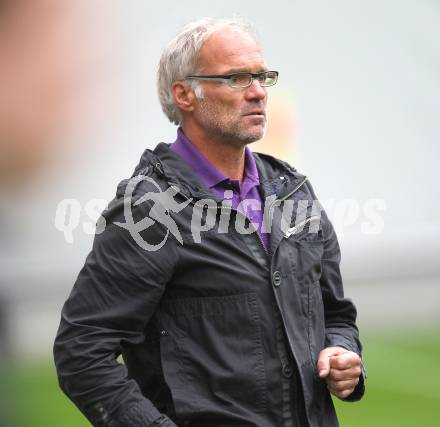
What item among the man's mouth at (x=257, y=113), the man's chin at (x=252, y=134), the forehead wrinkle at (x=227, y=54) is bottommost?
the man's chin at (x=252, y=134)

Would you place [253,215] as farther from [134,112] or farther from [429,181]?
[429,181]

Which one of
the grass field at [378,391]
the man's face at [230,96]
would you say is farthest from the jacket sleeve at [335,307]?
the grass field at [378,391]

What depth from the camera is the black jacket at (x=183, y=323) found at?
6.59 ft

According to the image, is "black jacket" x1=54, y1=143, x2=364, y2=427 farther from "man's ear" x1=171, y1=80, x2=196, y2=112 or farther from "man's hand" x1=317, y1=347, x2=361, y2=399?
"man's ear" x1=171, y1=80, x2=196, y2=112

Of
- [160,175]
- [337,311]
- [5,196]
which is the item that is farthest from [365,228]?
[160,175]

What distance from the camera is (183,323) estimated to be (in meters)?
2.04

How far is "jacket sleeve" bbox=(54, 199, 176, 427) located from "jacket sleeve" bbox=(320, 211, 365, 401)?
18.7 inches

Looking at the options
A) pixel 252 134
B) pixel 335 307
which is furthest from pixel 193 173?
pixel 335 307

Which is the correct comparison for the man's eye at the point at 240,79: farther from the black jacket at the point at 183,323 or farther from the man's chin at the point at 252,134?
the black jacket at the point at 183,323

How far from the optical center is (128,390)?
2.00 m

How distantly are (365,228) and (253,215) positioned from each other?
2934 mm

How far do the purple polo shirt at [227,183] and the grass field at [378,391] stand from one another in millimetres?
2224

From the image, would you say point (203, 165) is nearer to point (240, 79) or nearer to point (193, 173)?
point (193, 173)

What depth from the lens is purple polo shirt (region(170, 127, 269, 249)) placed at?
7.15 feet
